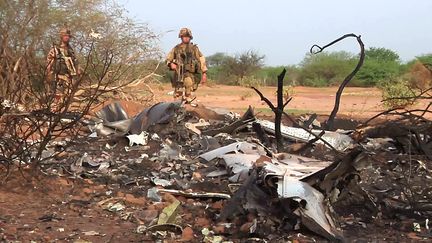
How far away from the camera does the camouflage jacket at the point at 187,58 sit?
12625 mm

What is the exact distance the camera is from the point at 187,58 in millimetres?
12672

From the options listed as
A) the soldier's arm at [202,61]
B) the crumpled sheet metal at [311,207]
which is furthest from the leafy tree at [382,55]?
the crumpled sheet metal at [311,207]

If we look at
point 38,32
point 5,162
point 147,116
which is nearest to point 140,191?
point 5,162

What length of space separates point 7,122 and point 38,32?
32.5 feet

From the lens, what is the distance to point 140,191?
16.4ft

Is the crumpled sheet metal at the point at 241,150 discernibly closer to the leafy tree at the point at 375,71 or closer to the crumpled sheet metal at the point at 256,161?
the crumpled sheet metal at the point at 256,161

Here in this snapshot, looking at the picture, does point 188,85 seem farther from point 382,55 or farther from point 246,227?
point 382,55

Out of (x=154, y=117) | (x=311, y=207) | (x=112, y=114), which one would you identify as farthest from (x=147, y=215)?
(x=112, y=114)

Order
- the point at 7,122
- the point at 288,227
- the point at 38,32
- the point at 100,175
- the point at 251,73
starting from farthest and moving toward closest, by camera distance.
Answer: the point at 251,73
the point at 38,32
the point at 100,175
the point at 7,122
the point at 288,227

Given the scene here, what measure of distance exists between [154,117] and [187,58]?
456cm

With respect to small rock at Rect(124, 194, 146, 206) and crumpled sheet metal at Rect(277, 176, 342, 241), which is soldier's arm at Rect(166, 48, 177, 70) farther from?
crumpled sheet metal at Rect(277, 176, 342, 241)

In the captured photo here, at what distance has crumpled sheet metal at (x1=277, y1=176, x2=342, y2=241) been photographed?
3.78 meters

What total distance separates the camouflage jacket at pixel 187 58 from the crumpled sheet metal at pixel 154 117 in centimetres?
421

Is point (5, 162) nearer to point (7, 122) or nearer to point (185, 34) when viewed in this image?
point (7, 122)
